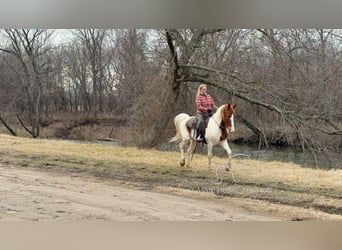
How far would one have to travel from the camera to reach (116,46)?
402 centimetres

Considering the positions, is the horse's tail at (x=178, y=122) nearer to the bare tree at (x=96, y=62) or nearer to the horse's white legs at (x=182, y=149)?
the horse's white legs at (x=182, y=149)

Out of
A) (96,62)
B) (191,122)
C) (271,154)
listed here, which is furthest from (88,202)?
(271,154)

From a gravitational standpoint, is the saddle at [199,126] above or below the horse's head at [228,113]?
below

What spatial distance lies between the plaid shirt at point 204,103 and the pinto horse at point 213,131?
81 mm

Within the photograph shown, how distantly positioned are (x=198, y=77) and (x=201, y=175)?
848 millimetres

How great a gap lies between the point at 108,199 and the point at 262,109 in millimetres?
1524

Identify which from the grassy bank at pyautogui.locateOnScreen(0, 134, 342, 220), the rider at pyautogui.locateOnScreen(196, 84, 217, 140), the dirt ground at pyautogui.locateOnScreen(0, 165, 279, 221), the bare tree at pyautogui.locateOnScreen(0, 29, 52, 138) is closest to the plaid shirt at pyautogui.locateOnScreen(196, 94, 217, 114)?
the rider at pyautogui.locateOnScreen(196, 84, 217, 140)

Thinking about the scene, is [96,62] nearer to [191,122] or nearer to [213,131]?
[191,122]

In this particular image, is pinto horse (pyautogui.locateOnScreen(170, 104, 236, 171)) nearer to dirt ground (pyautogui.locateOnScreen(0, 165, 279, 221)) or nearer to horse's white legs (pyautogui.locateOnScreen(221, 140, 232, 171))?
horse's white legs (pyautogui.locateOnScreen(221, 140, 232, 171))

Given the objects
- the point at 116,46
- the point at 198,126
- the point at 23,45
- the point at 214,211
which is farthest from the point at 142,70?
the point at 214,211

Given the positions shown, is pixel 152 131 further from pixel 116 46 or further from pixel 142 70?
pixel 116 46

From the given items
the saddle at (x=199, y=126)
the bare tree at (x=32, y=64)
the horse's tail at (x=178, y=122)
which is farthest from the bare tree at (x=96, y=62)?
the saddle at (x=199, y=126)

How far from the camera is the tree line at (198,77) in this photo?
156 inches
